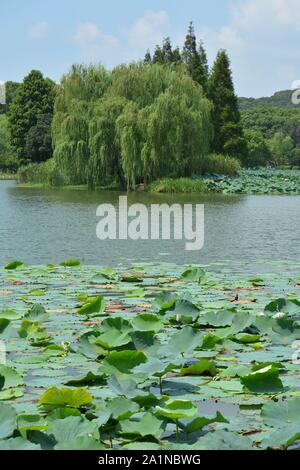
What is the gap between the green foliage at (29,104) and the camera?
41219mm

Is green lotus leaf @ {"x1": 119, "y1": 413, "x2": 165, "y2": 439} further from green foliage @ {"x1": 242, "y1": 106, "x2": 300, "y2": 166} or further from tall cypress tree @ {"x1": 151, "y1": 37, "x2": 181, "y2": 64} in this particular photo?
green foliage @ {"x1": 242, "y1": 106, "x2": 300, "y2": 166}

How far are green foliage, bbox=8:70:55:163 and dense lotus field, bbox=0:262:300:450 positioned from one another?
35577mm

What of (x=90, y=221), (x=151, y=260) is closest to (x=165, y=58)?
(x=90, y=221)

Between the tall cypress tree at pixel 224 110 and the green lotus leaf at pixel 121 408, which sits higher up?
the tall cypress tree at pixel 224 110

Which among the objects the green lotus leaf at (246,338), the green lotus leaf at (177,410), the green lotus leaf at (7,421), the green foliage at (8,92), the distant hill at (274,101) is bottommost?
the green lotus leaf at (246,338)

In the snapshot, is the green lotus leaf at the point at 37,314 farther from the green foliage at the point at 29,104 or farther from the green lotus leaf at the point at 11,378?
the green foliage at the point at 29,104

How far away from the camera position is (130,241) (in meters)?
→ 10.8

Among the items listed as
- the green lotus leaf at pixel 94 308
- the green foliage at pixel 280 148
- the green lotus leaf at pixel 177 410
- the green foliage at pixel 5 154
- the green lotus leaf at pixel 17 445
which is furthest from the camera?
the green foliage at pixel 280 148

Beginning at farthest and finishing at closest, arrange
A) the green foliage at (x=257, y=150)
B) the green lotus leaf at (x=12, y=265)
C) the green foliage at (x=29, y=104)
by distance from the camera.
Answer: the green foliage at (x=257, y=150) < the green foliage at (x=29, y=104) < the green lotus leaf at (x=12, y=265)

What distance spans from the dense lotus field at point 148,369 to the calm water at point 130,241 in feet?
8.41

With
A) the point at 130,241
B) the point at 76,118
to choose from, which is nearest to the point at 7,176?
the point at 76,118

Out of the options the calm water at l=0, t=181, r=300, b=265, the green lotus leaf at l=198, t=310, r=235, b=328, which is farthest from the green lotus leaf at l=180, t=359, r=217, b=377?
the calm water at l=0, t=181, r=300, b=265

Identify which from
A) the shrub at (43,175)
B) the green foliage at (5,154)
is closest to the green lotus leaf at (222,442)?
the shrub at (43,175)

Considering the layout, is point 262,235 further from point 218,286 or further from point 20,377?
point 20,377
